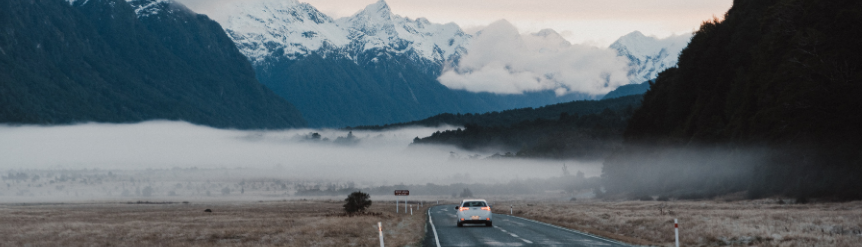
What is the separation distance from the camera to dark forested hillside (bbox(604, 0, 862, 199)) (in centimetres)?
6259

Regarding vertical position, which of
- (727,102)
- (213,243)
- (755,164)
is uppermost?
(727,102)

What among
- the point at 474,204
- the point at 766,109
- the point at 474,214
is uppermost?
the point at 766,109

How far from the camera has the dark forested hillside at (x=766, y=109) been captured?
62.6m

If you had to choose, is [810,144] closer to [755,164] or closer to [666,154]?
[755,164]

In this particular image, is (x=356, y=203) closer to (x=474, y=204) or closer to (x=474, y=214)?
(x=474, y=204)

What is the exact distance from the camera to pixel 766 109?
72500mm

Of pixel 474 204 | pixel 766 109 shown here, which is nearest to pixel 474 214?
pixel 474 204

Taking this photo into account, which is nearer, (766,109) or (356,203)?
(766,109)

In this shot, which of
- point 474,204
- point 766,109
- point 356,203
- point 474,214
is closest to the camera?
point 474,214

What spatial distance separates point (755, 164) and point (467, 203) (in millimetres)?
50213

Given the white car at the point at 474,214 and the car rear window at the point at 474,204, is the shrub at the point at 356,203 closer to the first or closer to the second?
the car rear window at the point at 474,204

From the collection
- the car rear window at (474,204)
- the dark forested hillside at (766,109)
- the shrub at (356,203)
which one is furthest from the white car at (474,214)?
the dark forested hillside at (766,109)

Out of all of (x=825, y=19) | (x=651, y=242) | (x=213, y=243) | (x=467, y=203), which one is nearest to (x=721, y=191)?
(x=825, y=19)

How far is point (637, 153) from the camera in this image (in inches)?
5477
